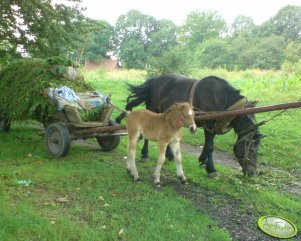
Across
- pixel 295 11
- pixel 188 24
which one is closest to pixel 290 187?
pixel 295 11

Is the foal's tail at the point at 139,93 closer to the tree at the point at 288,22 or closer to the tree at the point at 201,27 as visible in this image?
the tree at the point at 288,22

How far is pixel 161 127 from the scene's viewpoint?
6.67 metres

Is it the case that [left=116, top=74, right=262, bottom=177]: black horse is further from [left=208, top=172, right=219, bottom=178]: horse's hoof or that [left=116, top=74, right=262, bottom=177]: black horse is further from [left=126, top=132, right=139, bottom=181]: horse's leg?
[left=126, top=132, right=139, bottom=181]: horse's leg

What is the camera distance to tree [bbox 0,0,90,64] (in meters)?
11.2

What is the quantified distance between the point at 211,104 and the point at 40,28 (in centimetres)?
669

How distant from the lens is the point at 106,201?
5852 mm

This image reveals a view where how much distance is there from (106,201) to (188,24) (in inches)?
3175

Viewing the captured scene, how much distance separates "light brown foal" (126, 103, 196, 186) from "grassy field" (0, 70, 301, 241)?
1.52ft

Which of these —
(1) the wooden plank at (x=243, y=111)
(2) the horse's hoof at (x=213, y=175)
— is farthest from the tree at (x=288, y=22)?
(1) the wooden plank at (x=243, y=111)

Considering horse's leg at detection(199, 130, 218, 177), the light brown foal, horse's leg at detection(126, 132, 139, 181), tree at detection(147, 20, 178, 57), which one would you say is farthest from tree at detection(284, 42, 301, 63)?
horse's leg at detection(126, 132, 139, 181)

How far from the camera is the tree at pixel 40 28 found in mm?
11211

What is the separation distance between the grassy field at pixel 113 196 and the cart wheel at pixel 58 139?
0.19 meters

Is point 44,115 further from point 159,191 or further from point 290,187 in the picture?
point 290,187

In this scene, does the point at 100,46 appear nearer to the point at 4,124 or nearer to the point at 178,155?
the point at 4,124
